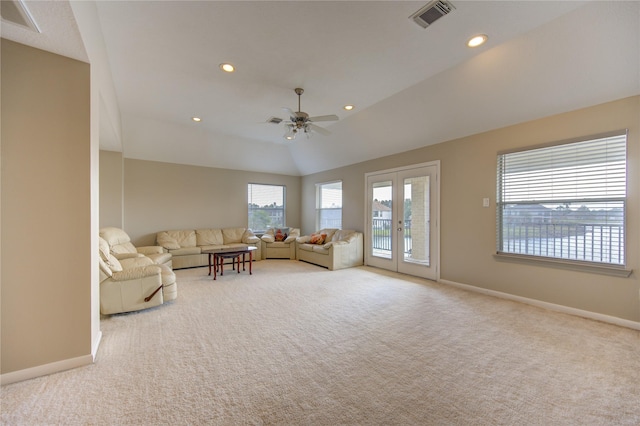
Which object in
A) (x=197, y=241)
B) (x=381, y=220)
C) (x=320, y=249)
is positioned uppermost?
(x=381, y=220)

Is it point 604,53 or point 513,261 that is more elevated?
point 604,53

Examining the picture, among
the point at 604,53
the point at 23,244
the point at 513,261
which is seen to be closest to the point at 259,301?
the point at 23,244

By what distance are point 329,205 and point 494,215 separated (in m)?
4.46

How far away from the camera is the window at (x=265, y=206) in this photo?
25.8ft

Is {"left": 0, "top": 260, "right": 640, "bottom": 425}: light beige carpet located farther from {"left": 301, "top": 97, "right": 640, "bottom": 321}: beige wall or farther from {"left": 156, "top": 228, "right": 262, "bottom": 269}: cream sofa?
{"left": 156, "top": 228, "right": 262, "bottom": 269}: cream sofa

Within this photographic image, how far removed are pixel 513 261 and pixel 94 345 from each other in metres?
5.20

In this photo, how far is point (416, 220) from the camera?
5.19m

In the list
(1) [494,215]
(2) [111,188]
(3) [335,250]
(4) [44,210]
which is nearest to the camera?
(4) [44,210]

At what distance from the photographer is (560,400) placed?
5.80 ft

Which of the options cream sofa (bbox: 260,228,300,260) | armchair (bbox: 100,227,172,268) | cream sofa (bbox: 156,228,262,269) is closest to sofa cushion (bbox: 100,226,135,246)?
armchair (bbox: 100,227,172,268)

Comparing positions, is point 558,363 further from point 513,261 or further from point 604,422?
point 513,261

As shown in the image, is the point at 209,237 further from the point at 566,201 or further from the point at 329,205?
the point at 566,201

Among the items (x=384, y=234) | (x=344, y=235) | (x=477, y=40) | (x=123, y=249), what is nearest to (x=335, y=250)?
(x=344, y=235)

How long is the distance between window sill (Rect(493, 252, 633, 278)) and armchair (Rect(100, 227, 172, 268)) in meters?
5.91
